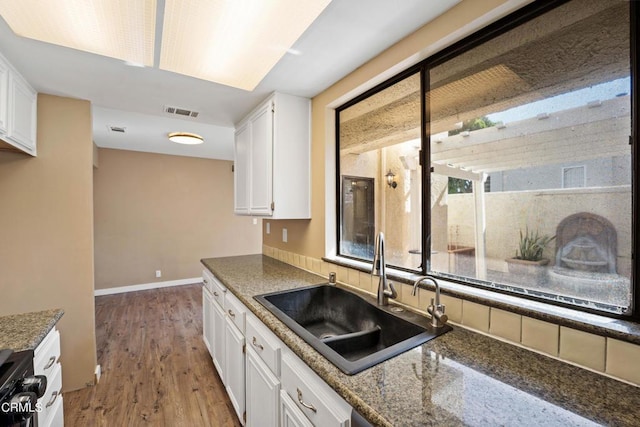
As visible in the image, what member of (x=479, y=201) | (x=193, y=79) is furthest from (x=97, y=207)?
(x=479, y=201)

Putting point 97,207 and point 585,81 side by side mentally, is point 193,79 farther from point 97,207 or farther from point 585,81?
point 97,207

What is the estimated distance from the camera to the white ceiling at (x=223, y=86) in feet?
4.17

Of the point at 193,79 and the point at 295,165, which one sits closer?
the point at 193,79

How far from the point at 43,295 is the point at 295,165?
2.20m

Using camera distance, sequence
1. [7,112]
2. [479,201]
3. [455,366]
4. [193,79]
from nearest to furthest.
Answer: [455,366]
[479,201]
[7,112]
[193,79]

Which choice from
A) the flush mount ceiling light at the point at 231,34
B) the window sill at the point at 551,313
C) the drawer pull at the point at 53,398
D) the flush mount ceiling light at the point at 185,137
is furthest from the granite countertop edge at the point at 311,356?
the flush mount ceiling light at the point at 185,137

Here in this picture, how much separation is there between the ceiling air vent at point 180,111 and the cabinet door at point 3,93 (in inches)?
36.1

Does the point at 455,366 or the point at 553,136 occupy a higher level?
the point at 553,136

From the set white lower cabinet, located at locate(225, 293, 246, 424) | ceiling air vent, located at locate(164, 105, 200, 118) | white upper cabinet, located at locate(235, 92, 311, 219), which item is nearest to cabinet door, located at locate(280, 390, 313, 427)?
white lower cabinet, located at locate(225, 293, 246, 424)

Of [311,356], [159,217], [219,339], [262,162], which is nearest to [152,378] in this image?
[219,339]

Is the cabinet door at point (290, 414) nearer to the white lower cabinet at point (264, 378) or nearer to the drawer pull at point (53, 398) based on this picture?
the white lower cabinet at point (264, 378)

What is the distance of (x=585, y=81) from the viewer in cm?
95

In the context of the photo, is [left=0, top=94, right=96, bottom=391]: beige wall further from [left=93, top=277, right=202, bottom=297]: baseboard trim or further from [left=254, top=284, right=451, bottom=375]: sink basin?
[left=93, top=277, right=202, bottom=297]: baseboard trim

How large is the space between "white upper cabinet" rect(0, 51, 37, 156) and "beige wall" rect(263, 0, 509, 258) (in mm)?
1908
